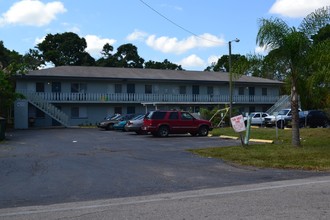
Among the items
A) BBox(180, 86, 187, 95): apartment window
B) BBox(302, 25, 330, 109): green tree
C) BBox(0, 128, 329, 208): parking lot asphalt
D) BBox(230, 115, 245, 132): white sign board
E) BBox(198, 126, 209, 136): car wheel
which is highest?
BBox(180, 86, 187, 95): apartment window

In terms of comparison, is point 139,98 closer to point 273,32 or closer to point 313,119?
point 313,119

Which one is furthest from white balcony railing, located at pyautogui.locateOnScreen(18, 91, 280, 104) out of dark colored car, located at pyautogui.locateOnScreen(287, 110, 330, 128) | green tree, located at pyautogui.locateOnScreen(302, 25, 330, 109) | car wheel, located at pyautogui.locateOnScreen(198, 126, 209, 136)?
green tree, located at pyautogui.locateOnScreen(302, 25, 330, 109)

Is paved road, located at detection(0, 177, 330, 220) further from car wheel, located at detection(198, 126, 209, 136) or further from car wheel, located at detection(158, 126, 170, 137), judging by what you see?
car wheel, located at detection(198, 126, 209, 136)

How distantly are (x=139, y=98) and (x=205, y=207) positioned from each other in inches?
1647

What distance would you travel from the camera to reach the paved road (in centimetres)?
746

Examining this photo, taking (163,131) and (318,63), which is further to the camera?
(163,131)

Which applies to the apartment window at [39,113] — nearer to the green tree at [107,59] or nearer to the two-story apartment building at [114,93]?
the two-story apartment building at [114,93]

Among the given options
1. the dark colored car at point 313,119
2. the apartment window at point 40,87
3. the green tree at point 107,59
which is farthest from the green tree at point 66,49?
the dark colored car at point 313,119

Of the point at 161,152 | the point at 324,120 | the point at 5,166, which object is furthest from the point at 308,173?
the point at 324,120

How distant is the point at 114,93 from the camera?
4919 centimetres

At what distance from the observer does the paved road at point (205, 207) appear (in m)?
7.46

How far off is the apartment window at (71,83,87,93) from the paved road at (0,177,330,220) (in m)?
39.3

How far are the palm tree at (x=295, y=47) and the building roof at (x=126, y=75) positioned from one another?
30.9m

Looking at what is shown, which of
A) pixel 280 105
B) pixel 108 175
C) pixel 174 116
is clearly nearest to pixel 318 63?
pixel 108 175
